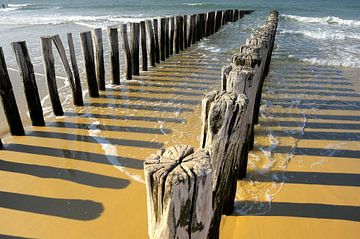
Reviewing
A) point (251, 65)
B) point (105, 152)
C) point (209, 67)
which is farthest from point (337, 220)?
point (209, 67)

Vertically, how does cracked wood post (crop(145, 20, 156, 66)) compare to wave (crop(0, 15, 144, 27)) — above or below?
above

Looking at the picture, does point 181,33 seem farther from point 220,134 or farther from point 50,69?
point 220,134

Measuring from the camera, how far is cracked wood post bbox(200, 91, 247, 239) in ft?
9.31

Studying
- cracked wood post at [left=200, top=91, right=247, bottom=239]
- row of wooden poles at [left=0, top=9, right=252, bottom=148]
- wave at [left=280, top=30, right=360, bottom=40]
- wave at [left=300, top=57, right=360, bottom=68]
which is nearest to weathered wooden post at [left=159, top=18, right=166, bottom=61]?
row of wooden poles at [left=0, top=9, right=252, bottom=148]

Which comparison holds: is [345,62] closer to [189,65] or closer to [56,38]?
[189,65]

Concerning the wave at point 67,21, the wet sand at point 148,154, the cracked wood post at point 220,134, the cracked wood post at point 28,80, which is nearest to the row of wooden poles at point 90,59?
the cracked wood post at point 28,80

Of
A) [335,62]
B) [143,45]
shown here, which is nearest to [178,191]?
[143,45]

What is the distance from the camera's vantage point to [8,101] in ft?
16.7

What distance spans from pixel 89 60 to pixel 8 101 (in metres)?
2.21

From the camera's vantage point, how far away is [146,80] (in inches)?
342

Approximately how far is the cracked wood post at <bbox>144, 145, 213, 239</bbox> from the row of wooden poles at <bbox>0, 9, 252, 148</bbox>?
4.16 metres

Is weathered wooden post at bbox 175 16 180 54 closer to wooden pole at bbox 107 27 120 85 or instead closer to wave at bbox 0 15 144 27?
wooden pole at bbox 107 27 120 85

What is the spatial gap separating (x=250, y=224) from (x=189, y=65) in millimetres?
7615

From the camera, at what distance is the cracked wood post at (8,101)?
4.98 m
